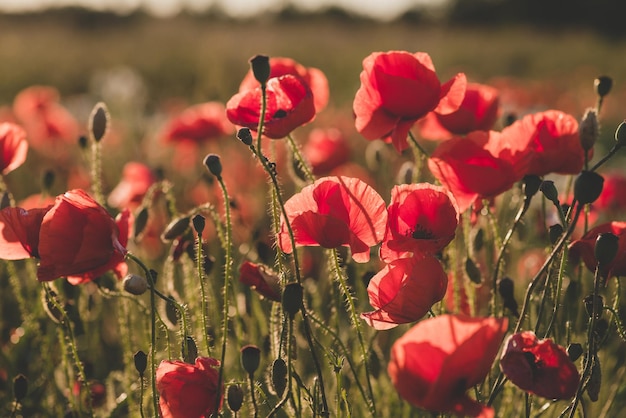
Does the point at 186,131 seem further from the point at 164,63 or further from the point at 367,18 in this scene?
the point at 367,18

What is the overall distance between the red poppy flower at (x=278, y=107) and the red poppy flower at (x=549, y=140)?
362 mm

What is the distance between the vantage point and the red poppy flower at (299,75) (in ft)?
5.24

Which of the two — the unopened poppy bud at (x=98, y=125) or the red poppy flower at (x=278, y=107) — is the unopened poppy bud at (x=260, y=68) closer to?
the red poppy flower at (x=278, y=107)

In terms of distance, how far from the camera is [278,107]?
1.46 m

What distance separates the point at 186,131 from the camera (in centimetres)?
265

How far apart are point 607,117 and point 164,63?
808 centimetres

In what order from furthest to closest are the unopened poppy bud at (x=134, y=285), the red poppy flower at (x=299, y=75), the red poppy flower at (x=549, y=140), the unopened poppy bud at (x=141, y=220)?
the unopened poppy bud at (x=141, y=220) < the red poppy flower at (x=299, y=75) < the red poppy flower at (x=549, y=140) < the unopened poppy bud at (x=134, y=285)

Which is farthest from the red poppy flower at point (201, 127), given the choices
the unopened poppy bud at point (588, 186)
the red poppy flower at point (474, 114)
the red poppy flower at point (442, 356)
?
the red poppy flower at point (442, 356)

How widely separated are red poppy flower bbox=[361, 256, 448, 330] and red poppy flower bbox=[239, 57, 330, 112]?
55 cm

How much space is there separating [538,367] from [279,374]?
0.38m

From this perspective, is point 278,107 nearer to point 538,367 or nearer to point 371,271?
point 371,271

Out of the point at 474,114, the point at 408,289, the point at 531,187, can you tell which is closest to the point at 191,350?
the point at 408,289

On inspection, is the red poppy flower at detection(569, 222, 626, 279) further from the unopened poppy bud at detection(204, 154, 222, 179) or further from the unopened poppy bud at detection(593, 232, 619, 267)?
the unopened poppy bud at detection(204, 154, 222, 179)

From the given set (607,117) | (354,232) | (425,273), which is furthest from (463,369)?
(607,117)
